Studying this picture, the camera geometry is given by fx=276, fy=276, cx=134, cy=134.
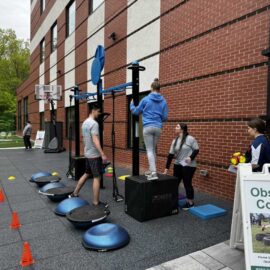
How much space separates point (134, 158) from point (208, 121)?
205 centimetres

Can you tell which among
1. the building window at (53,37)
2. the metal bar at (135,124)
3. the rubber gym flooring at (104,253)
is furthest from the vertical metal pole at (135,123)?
the building window at (53,37)

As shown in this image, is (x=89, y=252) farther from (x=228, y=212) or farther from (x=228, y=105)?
(x=228, y=105)

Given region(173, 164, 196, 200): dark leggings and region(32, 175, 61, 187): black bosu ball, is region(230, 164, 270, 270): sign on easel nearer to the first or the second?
region(173, 164, 196, 200): dark leggings

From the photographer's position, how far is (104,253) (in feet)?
10.8

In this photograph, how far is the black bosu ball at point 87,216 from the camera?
151 inches

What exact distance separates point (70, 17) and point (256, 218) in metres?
15.1

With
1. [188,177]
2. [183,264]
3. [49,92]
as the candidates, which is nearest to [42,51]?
[49,92]

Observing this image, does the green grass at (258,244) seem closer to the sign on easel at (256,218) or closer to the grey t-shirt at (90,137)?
the sign on easel at (256,218)

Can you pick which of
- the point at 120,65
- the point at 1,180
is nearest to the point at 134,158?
the point at 1,180

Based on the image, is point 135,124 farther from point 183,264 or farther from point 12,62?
point 12,62

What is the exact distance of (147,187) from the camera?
4.28 metres

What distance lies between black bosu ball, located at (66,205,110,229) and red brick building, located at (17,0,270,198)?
Result: 2759mm

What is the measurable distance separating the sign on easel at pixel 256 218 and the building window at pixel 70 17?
45.2 ft

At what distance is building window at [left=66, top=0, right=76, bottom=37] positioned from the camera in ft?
47.7
